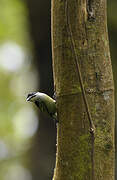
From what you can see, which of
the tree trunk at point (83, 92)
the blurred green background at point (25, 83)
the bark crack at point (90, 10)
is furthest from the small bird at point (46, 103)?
the blurred green background at point (25, 83)

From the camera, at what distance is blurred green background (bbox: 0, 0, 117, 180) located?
20.7 ft

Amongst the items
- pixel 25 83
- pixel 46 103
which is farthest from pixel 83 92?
pixel 25 83

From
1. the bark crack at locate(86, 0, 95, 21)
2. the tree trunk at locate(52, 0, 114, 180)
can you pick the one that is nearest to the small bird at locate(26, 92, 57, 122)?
the tree trunk at locate(52, 0, 114, 180)

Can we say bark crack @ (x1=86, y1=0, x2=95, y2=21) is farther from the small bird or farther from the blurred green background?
the blurred green background

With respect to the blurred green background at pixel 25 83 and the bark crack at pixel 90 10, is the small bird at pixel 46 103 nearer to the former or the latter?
the bark crack at pixel 90 10

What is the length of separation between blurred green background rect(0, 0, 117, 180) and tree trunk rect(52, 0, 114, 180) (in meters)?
3.93

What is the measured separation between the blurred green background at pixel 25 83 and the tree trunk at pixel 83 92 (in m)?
3.93

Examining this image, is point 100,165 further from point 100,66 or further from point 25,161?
point 25,161

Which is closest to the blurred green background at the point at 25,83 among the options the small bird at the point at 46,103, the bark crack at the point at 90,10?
the small bird at the point at 46,103

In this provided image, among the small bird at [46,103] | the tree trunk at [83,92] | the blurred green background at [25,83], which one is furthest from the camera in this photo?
the blurred green background at [25,83]

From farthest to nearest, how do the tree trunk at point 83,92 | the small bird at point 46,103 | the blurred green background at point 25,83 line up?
1. the blurred green background at point 25,83
2. the small bird at point 46,103
3. the tree trunk at point 83,92

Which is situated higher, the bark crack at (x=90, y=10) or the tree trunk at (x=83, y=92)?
the bark crack at (x=90, y=10)

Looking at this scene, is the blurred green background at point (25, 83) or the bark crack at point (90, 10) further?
the blurred green background at point (25, 83)

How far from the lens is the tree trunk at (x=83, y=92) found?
1.73m
